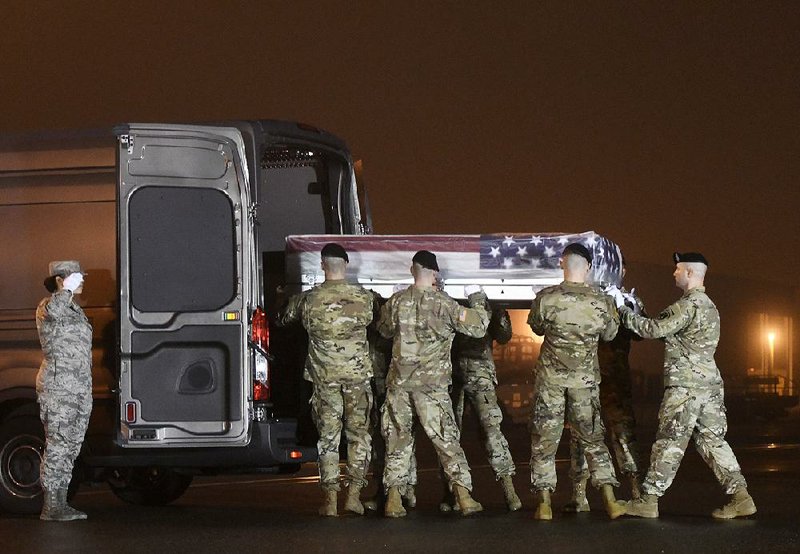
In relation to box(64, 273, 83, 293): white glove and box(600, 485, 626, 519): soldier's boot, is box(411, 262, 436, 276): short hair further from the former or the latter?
box(64, 273, 83, 293): white glove

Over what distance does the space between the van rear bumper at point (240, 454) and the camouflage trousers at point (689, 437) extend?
250 centimetres

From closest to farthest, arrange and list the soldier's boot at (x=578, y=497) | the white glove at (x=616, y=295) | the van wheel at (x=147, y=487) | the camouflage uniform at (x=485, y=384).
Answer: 1. the white glove at (x=616, y=295)
2. the soldier's boot at (x=578, y=497)
3. the camouflage uniform at (x=485, y=384)
4. the van wheel at (x=147, y=487)

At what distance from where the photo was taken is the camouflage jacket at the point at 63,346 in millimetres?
10125

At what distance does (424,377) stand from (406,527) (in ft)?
3.91

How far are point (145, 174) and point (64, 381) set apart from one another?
1.61 metres

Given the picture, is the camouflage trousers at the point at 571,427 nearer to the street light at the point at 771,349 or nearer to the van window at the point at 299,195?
the van window at the point at 299,195

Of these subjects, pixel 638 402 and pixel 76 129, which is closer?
pixel 76 129

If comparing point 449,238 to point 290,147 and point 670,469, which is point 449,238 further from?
point 670,469

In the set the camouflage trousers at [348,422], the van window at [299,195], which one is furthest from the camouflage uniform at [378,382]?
the van window at [299,195]

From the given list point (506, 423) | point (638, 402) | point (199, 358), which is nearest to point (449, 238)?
point (199, 358)

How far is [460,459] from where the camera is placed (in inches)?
403

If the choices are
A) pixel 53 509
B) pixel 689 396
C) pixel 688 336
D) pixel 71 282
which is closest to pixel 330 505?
pixel 53 509

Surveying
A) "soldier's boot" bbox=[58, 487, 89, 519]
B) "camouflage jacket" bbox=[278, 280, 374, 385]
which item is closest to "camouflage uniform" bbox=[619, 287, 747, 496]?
"camouflage jacket" bbox=[278, 280, 374, 385]

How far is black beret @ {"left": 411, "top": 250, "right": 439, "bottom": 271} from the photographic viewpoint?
10148mm
